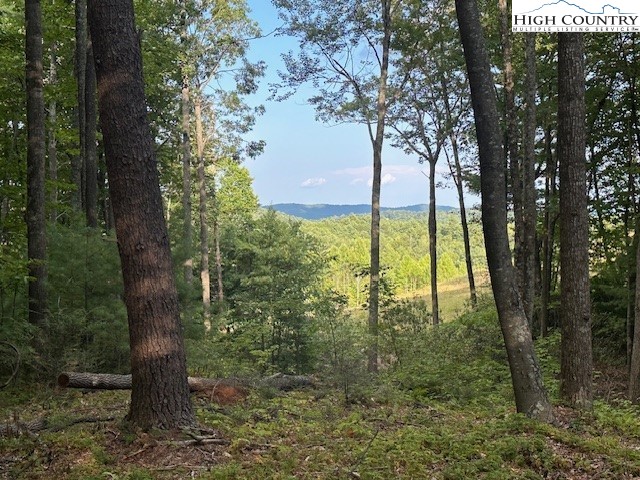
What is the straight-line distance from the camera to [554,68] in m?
13.6

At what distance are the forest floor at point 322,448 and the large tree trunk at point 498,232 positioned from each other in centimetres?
33

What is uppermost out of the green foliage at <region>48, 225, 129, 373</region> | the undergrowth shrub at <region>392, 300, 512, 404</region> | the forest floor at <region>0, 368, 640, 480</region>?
the green foliage at <region>48, 225, 129, 373</region>

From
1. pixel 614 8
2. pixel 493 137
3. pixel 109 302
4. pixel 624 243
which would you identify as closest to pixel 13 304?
pixel 109 302

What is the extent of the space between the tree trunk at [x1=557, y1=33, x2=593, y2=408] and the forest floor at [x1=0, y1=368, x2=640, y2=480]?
64 cm

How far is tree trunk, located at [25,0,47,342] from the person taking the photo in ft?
26.0

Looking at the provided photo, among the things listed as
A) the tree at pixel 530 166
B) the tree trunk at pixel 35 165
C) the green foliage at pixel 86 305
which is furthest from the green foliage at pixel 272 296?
the tree trunk at pixel 35 165

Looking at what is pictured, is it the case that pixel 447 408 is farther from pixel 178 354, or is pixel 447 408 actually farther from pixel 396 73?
pixel 396 73

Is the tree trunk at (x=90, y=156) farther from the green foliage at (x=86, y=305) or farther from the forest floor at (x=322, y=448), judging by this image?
the forest floor at (x=322, y=448)

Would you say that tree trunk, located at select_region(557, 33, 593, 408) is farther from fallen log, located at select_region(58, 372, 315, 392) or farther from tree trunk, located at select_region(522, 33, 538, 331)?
tree trunk, located at select_region(522, 33, 538, 331)

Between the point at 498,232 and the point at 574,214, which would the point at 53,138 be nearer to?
the point at 498,232

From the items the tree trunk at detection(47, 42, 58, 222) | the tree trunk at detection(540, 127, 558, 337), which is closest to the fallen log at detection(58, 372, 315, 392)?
the tree trunk at detection(47, 42, 58, 222)

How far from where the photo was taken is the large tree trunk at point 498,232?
4898 mm

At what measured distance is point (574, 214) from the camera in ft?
18.3

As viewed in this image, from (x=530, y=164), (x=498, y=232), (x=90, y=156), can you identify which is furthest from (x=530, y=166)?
(x=90, y=156)
